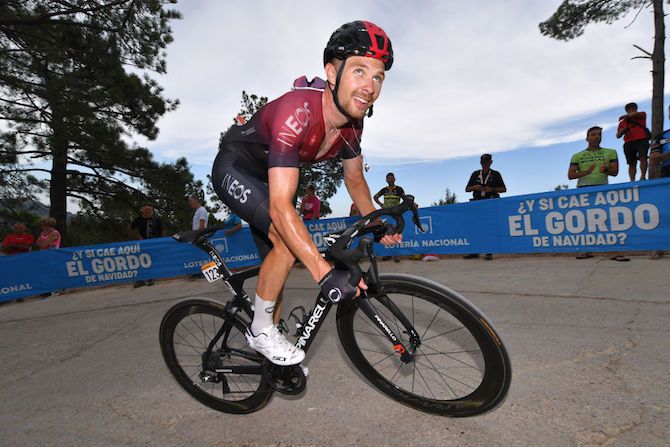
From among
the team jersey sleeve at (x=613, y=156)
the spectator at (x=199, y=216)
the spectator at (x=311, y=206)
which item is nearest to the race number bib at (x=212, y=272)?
the spectator at (x=199, y=216)

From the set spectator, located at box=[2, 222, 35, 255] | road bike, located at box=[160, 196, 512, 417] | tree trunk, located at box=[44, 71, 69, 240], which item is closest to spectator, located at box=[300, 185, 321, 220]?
spectator, located at box=[2, 222, 35, 255]

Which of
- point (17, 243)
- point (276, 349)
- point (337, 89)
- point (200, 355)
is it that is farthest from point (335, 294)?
point (17, 243)

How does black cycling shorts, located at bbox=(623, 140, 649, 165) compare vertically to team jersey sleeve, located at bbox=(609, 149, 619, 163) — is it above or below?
above

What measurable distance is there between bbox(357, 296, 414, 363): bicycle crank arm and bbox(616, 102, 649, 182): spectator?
769 centimetres

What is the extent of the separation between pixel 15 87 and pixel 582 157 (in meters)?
14.8

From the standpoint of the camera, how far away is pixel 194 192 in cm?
1639

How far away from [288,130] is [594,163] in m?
6.51

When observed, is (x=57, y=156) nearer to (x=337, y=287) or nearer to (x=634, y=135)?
(x=337, y=287)

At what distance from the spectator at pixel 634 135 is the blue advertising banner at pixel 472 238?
1.91 metres

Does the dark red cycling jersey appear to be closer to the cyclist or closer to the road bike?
the cyclist

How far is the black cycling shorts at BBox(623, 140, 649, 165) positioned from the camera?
23.4 feet

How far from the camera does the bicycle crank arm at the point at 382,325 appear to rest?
6.11 feet

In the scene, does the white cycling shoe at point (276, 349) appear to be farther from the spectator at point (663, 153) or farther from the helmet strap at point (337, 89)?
the spectator at point (663, 153)

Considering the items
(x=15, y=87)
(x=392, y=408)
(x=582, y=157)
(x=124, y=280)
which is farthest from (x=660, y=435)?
(x=15, y=87)
